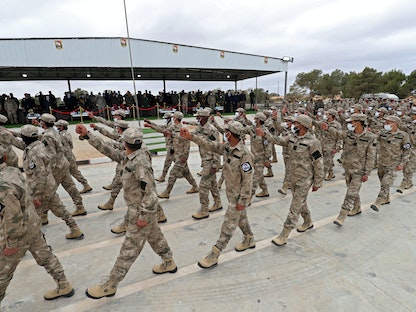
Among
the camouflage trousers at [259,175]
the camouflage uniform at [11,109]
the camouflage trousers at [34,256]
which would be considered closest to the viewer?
the camouflage trousers at [34,256]

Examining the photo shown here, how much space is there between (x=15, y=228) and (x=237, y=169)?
2.50 metres

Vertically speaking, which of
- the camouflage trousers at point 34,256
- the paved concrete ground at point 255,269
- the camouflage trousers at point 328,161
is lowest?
the paved concrete ground at point 255,269

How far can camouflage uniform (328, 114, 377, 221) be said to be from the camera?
452 cm

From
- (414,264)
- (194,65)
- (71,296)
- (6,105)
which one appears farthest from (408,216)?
(6,105)

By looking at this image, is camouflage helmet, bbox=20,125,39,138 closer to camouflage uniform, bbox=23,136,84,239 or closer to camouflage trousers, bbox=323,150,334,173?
camouflage uniform, bbox=23,136,84,239

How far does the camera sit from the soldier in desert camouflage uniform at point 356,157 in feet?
14.8

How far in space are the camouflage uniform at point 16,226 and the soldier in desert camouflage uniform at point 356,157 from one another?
4600mm

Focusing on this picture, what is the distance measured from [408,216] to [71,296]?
6.04 m

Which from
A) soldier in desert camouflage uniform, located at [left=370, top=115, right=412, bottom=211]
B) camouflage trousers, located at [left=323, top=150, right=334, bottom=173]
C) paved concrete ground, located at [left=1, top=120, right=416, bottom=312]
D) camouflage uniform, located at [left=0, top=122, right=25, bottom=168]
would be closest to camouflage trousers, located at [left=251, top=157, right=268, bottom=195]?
paved concrete ground, located at [left=1, top=120, right=416, bottom=312]

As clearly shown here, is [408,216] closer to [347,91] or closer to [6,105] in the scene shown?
[6,105]

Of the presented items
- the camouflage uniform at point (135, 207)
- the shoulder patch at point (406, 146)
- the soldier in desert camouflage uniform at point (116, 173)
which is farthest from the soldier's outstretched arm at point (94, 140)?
the shoulder patch at point (406, 146)

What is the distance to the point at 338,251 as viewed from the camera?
372 centimetres

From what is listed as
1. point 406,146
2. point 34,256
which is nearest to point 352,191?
point 406,146

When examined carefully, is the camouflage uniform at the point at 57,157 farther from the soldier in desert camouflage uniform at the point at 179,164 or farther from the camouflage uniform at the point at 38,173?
the soldier in desert camouflage uniform at the point at 179,164
